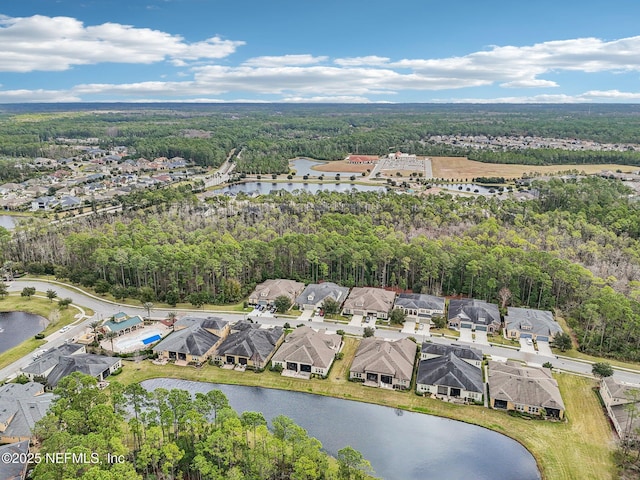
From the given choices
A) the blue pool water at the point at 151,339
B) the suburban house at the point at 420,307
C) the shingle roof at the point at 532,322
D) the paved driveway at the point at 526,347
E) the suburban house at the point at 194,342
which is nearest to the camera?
the suburban house at the point at 194,342

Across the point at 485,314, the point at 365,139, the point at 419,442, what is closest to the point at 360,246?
the point at 485,314

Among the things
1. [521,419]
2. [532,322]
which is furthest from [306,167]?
[521,419]

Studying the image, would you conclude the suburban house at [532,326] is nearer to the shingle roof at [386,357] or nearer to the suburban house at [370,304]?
the shingle roof at [386,357]

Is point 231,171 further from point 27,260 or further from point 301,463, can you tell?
point 301,463

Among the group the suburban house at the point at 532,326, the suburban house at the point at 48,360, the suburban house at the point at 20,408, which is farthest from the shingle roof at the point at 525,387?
the suburban house at the point at 48,360

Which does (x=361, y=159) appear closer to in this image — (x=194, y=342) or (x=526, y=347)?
(x=526, y=347)

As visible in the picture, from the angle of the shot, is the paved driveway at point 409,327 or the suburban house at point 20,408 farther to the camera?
the paved driveway at point 409,327
